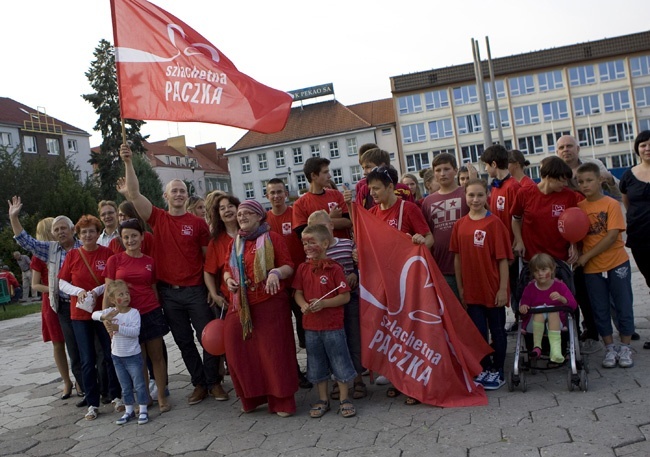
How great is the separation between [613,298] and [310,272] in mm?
2929

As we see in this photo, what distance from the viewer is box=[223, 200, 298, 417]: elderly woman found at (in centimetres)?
554

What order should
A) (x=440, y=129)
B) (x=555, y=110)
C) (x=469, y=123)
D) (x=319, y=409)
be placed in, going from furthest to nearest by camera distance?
(x=440, y=129), (x=469, y=123), (x=555, y=110), (x=319, y=409)

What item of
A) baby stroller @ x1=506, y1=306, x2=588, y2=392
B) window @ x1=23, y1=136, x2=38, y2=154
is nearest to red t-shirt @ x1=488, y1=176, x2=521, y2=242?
baby stroller @ x1=506, y1=306, x2=588, y2=392

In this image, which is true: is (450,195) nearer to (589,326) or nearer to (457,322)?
(457,322)

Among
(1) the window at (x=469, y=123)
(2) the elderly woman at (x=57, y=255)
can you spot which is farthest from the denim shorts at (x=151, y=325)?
(1) the window at (x=469, y=123)

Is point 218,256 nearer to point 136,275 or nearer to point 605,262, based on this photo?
point 136,275

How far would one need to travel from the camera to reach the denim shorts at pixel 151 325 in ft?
19.9

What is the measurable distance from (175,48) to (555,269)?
4392mm

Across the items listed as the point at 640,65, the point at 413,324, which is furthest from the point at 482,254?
the point at 640,65

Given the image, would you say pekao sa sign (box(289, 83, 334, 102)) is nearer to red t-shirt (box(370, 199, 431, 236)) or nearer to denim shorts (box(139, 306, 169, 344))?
denim shorts (box(139, 306, 169, 344))

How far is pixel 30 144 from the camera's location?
55.3 meters

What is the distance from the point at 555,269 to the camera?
19.0 ft

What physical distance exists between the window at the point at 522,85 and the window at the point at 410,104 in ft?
31.7

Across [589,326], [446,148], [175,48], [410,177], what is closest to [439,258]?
[589,326]
